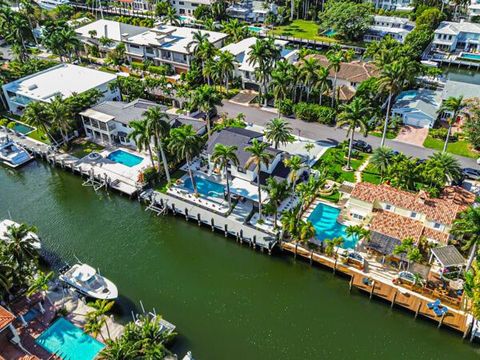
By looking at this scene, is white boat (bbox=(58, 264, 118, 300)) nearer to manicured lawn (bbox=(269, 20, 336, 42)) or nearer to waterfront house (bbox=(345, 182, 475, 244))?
waterfront house (bbox=(345, 182, 475, 244))

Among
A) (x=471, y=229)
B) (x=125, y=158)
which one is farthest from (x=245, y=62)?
(x=471, y=229)

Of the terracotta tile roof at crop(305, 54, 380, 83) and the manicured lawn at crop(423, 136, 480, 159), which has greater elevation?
the terracotta tile roof at crop(305, 54, 380, 83)

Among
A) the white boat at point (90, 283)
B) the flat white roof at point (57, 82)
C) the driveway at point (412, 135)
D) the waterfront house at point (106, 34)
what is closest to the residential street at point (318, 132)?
the driveway at point (412, 135)

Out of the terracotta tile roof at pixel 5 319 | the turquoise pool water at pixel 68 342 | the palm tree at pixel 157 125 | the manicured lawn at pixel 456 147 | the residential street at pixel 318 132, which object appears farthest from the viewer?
the residential street at pixel 318 132

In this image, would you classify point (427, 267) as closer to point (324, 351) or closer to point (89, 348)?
point (324, 351)

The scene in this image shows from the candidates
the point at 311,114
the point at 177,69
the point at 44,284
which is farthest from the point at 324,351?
the point at 177,69

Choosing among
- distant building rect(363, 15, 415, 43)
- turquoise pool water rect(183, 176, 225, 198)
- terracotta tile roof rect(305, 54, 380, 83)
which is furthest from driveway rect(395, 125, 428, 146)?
distant building rect(363, 15, 415, 43)

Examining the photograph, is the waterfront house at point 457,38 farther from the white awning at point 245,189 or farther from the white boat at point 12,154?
the white boat at point 12,154
